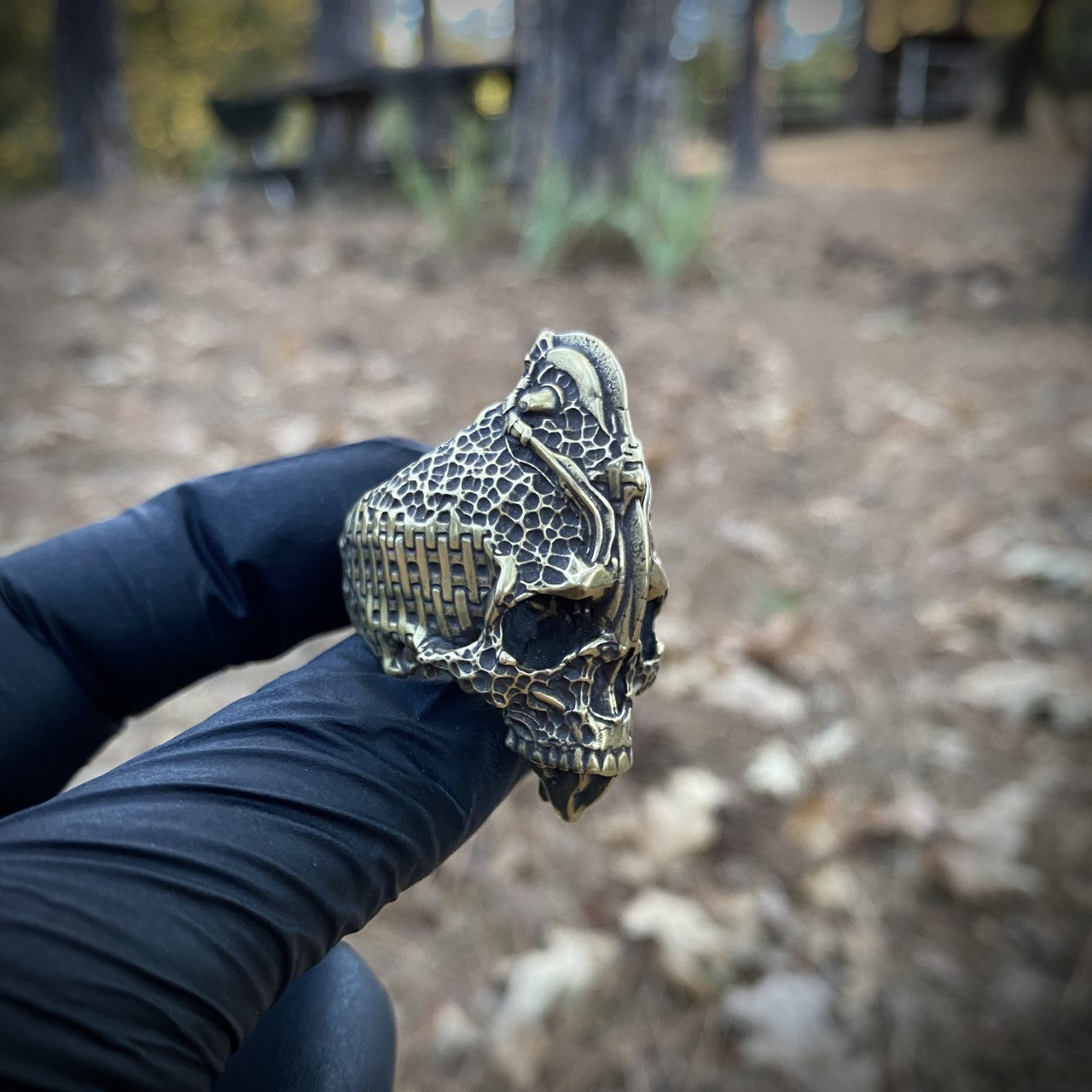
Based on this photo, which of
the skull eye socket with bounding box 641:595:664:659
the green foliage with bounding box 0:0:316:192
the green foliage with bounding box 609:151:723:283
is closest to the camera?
the skull eye socket with bounding box 641:595:664:659

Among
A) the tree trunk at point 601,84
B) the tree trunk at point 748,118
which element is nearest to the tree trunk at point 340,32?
the tree trunk at point 748,118

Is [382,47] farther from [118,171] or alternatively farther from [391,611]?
[391,611]

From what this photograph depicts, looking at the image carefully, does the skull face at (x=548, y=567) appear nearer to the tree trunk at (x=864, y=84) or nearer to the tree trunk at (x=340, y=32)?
the tree trunk at (x=340, y=32)

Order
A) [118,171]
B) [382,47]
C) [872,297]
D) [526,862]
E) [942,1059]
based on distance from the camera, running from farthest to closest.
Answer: [382,47] → [118,171] → [872,297] → [526,862] → [942,1059]

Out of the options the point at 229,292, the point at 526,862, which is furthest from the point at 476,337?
the point at 526,862

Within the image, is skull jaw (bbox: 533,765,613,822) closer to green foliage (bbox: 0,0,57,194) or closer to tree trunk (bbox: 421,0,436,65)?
green foliage (bbox: 0,0,57,194)

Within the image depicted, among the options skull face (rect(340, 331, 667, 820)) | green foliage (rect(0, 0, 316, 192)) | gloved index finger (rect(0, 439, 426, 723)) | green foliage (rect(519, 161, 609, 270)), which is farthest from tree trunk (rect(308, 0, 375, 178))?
skull face (rect(340, 331, 667, 820))
